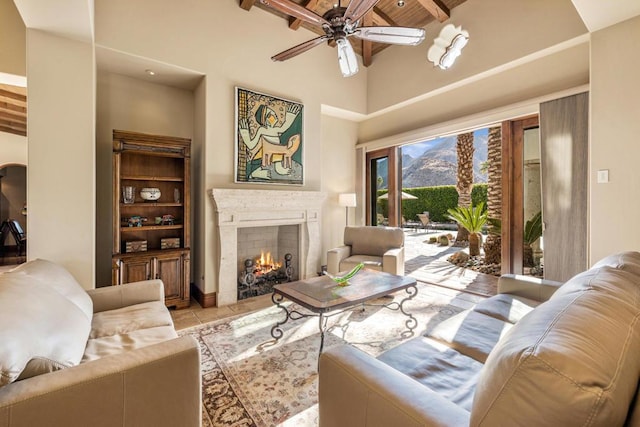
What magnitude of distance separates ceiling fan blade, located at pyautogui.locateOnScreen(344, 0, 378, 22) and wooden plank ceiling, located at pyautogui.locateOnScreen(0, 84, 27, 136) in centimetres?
431

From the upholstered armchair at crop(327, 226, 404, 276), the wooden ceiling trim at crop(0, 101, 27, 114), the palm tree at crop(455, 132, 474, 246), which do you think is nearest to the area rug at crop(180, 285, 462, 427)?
the upholstered armchair at crop(327, 226, 404, 276)

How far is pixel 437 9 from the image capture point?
12.9 feet

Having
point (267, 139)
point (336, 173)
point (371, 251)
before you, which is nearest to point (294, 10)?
point (267, 139)

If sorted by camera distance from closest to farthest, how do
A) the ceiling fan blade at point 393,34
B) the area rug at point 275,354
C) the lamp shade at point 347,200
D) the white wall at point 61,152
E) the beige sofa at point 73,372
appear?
the beige sofa at point 73,372
the area rug at point 275,354
the ceiling fan blade at point 393,34
the white wall at point 61,152
the lamp shade at point 347,200

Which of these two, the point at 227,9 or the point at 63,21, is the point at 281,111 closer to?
the point at 227,9

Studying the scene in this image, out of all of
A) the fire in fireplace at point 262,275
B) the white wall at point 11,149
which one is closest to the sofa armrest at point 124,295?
the fire in fireplace at point 262,275

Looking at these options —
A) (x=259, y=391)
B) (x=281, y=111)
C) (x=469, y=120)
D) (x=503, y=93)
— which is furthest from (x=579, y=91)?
(x=259, y=391)

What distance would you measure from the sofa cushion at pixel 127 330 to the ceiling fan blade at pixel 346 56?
2606 millimetres

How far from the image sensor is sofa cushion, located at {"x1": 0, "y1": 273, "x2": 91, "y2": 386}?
98 centimetres

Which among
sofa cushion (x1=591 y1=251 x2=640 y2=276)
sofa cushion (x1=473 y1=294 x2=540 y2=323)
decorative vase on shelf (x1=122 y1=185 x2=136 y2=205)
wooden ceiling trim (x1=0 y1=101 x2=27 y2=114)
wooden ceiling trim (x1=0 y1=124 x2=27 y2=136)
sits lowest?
sofa cushion (x1=473 y1=294 x2=540 y2=323)

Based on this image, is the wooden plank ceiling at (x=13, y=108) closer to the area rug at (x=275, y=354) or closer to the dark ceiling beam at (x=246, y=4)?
the dark ceiling beam at (x=246, y=4)

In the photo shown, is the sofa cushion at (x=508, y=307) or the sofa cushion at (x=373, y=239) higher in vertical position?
A: the sofa cushion at (x=373, y=239)

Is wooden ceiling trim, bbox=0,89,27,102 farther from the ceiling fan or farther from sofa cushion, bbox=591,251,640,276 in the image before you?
sofa cushion, bbox=591,251,640,276

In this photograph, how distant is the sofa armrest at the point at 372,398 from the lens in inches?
34.4
